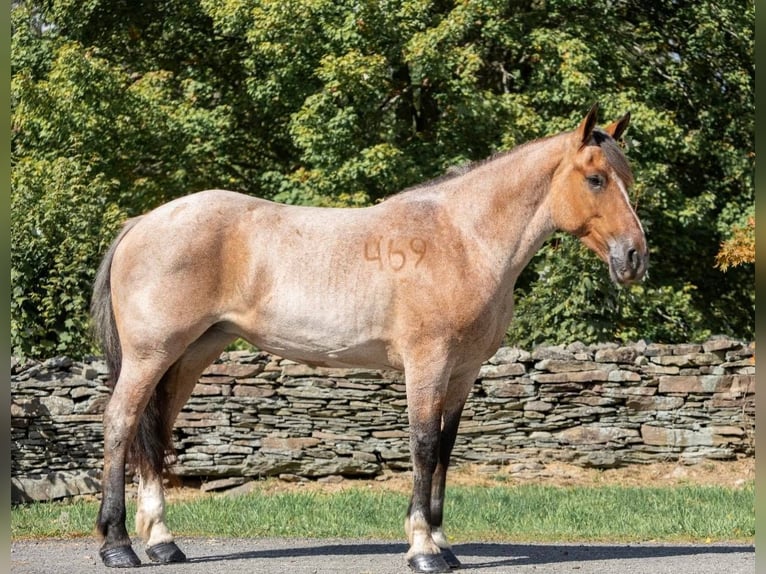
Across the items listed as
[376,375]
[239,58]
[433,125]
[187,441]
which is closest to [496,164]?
[376,375]

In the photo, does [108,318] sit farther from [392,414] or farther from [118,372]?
[392,414]

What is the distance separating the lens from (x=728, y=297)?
17.5 m

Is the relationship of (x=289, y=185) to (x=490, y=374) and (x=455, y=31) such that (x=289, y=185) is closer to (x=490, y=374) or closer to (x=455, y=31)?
(x=455, y=31)

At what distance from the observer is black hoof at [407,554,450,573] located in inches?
233

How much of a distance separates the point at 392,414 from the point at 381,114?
5543 mm

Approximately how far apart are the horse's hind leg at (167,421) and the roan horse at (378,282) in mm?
17

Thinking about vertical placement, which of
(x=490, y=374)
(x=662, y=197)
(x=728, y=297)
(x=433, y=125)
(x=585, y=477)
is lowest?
(x=585, y=477)

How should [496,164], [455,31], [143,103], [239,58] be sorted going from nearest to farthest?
[496,164], [455,31], [143,103], [239,58]

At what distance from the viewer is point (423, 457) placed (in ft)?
19.9

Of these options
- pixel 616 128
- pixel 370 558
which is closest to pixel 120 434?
pixel 370 558

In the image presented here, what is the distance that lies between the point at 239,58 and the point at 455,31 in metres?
4.30

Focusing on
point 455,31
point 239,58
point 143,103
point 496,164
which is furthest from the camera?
point 239,58

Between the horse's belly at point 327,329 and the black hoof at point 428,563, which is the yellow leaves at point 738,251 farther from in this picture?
the black hoof at point 428,563

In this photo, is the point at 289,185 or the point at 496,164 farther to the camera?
the point at 289,185
